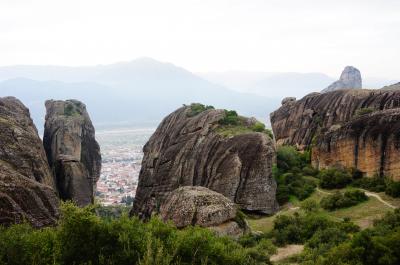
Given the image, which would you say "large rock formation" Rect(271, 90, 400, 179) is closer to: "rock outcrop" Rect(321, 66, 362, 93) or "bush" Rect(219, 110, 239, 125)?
"bush" Rect(219, 110, 239, 125)

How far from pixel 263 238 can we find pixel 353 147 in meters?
16.4

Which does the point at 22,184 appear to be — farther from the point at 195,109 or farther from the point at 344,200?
the point at 195,109

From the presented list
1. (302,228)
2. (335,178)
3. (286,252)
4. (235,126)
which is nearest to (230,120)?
(235,126)

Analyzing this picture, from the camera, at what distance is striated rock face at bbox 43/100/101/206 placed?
5153 cm

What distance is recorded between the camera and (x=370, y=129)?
42875 mm

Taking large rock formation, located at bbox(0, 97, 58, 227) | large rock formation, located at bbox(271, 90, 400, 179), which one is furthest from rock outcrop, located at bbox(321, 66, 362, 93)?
large rock formation, located at bbox(0, 97, 58, 227)

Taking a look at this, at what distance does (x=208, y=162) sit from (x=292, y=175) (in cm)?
847

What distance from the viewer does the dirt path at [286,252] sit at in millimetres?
30003

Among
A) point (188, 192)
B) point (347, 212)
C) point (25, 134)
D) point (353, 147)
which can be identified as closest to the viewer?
point (188, 192)

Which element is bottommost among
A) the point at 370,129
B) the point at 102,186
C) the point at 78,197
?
the point at 102,186

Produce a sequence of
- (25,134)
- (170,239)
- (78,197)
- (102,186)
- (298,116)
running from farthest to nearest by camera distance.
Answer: (102,186), (298,116), (78,197), (25,134), (170,239)

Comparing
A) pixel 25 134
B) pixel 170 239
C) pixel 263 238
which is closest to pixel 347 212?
pixel 263 238

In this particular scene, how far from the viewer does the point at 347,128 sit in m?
45.7

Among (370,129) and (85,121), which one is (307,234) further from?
(85,121)
